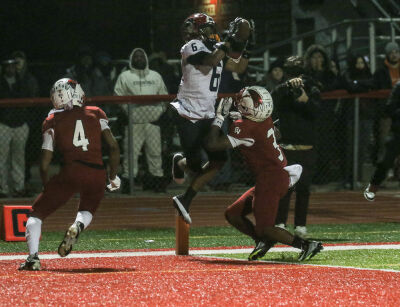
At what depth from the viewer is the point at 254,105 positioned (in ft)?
31.5

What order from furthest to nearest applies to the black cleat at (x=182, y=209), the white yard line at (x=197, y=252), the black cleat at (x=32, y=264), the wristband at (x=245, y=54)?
the wristband at (x=245, y=54) < the white yard line at (x=197, y=252) < the black cleat at (x=182, y=209) < the black cleat at (x=32, y=264)

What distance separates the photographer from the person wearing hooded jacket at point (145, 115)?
1692 cm

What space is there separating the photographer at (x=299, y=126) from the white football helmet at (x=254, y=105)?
212 centimetres

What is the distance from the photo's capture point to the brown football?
10495 mm

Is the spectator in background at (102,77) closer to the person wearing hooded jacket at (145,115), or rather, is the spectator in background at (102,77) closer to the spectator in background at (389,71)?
the person wearing hooded jacket at (145,115)

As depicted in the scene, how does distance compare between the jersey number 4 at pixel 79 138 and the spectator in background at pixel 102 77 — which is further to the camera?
the spectator in background at pixel 102 77

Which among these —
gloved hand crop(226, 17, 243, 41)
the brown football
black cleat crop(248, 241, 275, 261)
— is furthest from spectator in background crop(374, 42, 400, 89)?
black cleat crop(248, 241, 275, 261)

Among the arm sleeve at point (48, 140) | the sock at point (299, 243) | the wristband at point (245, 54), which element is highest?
the wristband at point (245, 54)


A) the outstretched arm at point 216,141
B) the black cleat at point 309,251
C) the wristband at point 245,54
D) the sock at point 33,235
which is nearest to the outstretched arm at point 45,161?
the sock at point 33,235

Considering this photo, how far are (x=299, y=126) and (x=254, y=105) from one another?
245 centimetres

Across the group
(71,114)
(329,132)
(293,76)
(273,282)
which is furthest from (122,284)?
(329,132)

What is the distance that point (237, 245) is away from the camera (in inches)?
458

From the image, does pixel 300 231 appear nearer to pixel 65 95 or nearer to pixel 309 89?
pixel 309 89

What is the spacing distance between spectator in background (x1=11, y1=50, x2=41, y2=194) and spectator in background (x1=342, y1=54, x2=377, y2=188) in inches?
180
